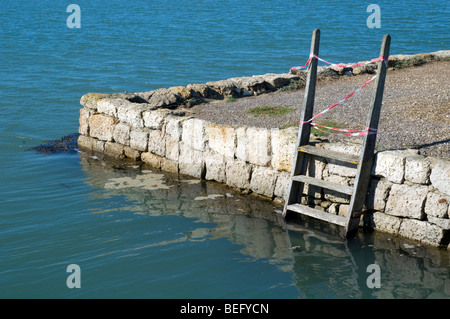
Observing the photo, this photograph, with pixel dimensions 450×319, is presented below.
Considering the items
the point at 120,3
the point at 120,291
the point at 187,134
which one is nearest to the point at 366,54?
the point at 187,134

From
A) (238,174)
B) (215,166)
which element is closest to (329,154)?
(238,174)

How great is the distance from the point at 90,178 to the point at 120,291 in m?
5.03

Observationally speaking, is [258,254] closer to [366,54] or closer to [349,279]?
[349,279]

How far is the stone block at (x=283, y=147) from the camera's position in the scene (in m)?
10.4

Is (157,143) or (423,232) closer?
(423,232)

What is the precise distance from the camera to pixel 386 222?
30.6 feet

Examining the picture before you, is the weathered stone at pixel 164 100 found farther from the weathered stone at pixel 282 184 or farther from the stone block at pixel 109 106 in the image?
the weathered stone at pixel 282 184

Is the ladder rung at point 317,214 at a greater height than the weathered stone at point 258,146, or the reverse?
the weathered stone at point 258,146

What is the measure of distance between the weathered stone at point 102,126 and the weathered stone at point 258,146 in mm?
4292

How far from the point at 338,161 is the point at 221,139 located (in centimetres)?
275

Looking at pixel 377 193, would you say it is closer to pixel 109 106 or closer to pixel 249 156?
pixel 249 156

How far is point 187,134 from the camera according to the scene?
12148 millimetres

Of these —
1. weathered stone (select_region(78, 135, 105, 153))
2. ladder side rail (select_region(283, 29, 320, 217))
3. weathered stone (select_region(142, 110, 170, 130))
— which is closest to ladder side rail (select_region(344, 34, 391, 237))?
ladder side rail (select_region(283, 29, 320, 217))

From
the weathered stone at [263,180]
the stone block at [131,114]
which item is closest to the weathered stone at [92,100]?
the stone block at [131,114]
